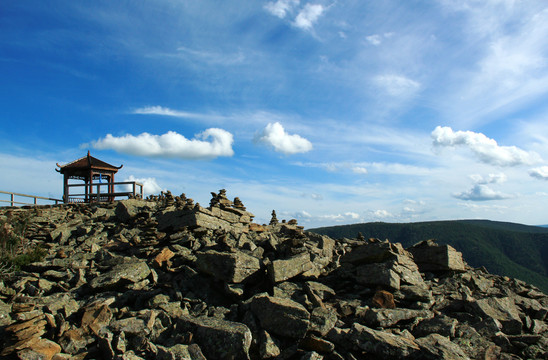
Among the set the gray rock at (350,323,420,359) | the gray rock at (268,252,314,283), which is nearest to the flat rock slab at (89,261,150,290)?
the gray rock at (268,252,314,283)

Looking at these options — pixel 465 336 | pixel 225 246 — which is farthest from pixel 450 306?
pixel 225 246

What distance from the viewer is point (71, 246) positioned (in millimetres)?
21547

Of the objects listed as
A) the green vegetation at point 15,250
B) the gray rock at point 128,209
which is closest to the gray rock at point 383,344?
the green vegetation at point 15,250

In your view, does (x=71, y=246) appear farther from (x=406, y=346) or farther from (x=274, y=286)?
(x=406, y=346)

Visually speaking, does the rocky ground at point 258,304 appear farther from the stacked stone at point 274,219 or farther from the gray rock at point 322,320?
the stacked stone at point 274,219

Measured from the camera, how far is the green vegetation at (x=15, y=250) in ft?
58.7

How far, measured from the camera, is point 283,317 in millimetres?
11109

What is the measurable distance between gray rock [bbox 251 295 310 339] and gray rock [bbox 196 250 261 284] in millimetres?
2317

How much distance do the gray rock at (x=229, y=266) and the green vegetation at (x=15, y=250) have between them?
1013 cm

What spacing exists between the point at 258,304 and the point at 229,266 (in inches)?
107

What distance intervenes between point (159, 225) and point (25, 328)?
11122 millimetres

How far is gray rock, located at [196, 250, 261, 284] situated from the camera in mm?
13930

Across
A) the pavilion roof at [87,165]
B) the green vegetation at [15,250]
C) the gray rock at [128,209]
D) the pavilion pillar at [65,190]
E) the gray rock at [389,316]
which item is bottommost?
the gray rock at [389,316]

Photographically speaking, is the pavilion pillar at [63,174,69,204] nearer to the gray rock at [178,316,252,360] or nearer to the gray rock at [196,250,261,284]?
the gray rock at [196,250,261,284]
